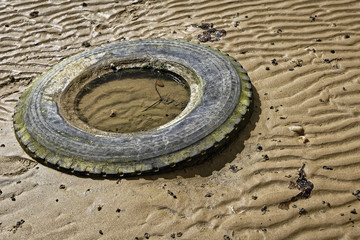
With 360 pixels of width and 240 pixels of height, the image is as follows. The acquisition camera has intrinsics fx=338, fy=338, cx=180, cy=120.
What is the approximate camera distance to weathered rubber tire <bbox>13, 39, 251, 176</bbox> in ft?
11.2

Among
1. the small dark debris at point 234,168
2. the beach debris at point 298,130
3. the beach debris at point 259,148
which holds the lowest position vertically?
the small dark debris at point 234,168

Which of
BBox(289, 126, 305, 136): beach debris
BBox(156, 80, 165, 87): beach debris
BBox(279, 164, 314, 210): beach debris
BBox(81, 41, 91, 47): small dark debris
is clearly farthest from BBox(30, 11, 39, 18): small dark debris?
BBox(279, 164, 314, 210): beach debris

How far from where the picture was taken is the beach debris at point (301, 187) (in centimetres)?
323

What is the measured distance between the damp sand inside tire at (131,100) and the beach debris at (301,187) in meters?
1.57

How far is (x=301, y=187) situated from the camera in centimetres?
334

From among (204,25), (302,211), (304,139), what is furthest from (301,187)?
(204,25)

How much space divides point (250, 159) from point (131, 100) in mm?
1728

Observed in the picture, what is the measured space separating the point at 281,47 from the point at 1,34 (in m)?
4.89

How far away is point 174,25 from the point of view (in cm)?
583

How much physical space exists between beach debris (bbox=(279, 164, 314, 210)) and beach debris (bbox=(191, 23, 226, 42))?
2775 mm

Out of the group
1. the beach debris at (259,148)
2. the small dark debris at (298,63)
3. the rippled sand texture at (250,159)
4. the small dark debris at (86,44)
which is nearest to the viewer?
the rippled sand texture at (250,159)

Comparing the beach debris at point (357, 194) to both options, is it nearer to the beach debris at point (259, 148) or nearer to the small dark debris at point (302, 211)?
the small dark debris at point (302, 211)

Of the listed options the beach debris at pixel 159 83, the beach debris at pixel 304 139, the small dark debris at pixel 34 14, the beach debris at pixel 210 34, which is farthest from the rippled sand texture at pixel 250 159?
the beach debris at pixel 159 83

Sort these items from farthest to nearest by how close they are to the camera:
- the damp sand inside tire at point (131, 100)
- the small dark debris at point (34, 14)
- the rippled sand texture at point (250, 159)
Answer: the small dark debris at point (34, 14) → the damp sand inside tire at point (131, 100) → the rippled sand texture at point (250, 159)
